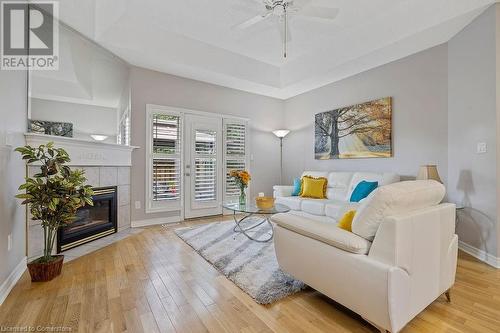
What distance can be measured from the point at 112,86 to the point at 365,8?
12.4ft

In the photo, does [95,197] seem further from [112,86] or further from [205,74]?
[205,74]

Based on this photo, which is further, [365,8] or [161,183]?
[161,183]

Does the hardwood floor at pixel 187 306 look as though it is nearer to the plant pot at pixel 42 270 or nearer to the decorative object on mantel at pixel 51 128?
the plant pot at pixel 42 270

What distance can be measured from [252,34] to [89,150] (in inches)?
114

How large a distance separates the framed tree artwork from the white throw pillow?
2.52 m

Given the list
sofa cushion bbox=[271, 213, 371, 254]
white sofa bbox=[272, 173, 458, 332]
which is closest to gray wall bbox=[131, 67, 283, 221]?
sofa cushion bbox=[271, 213, 371, 254]

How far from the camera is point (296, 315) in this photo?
1.62 m

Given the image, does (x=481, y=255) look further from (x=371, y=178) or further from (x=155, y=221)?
(x=155, y=221)

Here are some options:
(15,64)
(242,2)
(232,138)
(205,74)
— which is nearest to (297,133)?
(232,138)

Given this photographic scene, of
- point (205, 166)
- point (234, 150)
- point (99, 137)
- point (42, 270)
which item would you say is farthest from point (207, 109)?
point (42, 270)

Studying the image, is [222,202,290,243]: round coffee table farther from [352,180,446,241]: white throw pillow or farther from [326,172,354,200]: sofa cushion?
[352,180,446,241]: white throw pillow

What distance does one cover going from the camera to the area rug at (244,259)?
192 cm

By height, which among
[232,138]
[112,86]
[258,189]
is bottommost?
[258,189]

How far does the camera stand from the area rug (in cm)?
192
